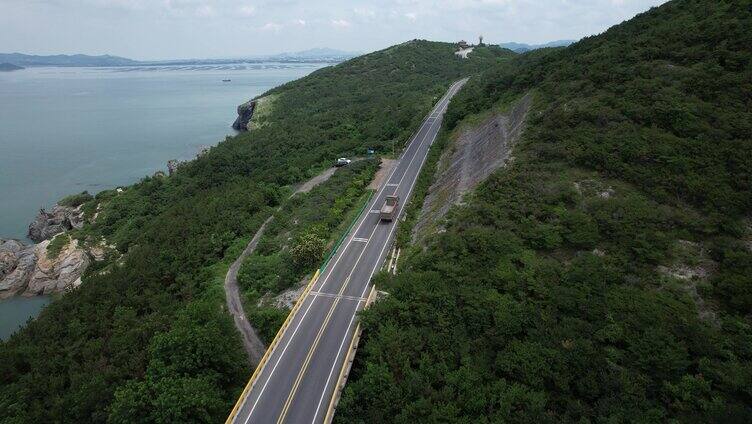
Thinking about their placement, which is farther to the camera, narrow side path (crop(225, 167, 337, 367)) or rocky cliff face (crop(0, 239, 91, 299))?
rocky cliff face (crop(0, 239, 91, 299))

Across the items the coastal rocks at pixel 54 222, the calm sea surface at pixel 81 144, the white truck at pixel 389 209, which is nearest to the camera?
the white truck at pixel 389 209

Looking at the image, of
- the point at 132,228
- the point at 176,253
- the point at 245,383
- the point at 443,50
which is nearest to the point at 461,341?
the point at 245,383

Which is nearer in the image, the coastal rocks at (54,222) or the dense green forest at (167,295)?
the dense green forest at (167,295)

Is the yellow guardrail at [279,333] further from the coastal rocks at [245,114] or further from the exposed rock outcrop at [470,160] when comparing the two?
the coastal rocks at [245,114]

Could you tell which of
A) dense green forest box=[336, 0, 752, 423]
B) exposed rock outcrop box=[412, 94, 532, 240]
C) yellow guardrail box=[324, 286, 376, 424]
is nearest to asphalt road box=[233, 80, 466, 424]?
yellow guardrail box=[324, 286, 376, 424]

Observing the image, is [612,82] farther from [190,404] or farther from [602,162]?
[190,404]

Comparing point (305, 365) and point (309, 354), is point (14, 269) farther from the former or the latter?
point (305, 365)

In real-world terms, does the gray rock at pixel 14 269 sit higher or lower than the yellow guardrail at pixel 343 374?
lower

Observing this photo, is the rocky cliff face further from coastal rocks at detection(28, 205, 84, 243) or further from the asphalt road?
the asphalt road

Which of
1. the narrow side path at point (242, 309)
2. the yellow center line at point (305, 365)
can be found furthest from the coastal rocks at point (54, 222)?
the yellow center line at point (305, 365)
